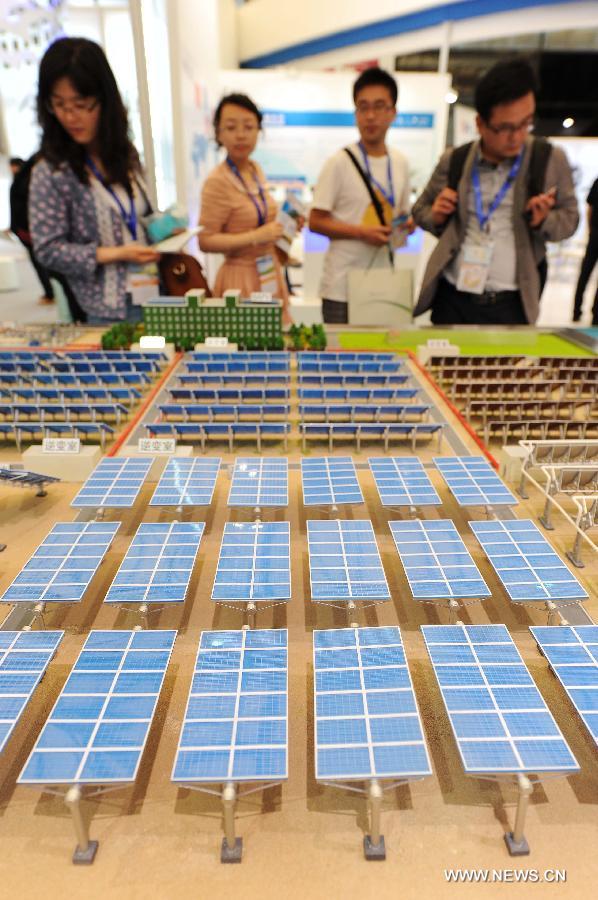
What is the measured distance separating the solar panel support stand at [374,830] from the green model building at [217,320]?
657 cm

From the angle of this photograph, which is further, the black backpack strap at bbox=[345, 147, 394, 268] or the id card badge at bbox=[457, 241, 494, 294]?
the black backpack strap at bbox=[345, 147, 394, 268]

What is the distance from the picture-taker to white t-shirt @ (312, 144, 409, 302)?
8.56 m

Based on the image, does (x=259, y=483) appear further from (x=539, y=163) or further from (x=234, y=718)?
(x=539, y=163)

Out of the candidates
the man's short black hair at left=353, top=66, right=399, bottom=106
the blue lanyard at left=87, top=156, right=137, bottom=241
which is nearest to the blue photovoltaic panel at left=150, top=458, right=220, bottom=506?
the blue lanyard at left=87, top=156, right=137, bottom=241

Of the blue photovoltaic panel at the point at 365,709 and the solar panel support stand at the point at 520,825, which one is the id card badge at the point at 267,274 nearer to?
the blue photovoltaic panel at the point at 365,709

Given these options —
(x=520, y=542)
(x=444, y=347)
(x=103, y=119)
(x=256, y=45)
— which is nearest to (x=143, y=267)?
(x=103, y=119)

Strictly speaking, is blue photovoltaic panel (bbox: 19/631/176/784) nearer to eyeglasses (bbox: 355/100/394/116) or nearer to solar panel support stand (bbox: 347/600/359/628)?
solar panel support stand (bbox: 347/600/359/628)

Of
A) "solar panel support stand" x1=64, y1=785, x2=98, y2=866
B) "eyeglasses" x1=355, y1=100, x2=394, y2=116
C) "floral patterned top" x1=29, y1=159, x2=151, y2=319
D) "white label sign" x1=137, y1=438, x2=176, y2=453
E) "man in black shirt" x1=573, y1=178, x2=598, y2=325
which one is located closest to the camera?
"solar panel support stand" x1=64, y1=785, x2=98, y2=866

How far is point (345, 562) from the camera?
3.88 m

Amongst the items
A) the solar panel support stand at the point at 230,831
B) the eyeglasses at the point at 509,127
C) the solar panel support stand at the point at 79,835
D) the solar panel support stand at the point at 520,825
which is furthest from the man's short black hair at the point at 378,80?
the solar panel support stand at the point at 79,835

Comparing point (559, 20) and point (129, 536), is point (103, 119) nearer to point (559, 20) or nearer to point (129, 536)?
point (129, 536)

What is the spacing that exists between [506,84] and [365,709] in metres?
7.22

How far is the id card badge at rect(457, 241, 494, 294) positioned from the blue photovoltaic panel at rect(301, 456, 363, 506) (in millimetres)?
4071

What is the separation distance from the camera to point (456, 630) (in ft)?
11.0
